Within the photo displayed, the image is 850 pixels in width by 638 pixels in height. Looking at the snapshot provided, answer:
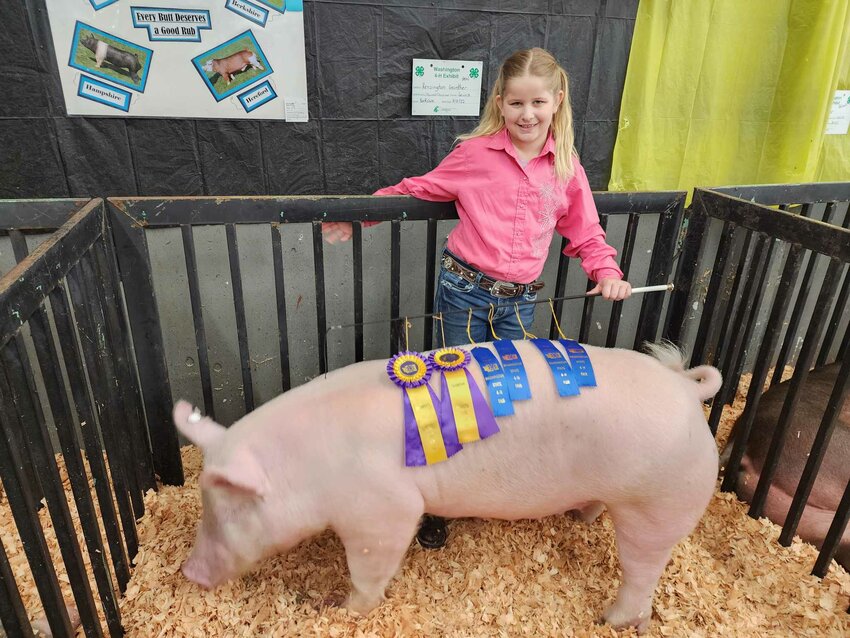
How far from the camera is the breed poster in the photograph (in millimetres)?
2586

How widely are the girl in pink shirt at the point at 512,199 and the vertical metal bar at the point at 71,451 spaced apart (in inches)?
43.9

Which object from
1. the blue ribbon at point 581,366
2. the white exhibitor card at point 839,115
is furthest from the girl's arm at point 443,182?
the white exhibitor card at point 839,115

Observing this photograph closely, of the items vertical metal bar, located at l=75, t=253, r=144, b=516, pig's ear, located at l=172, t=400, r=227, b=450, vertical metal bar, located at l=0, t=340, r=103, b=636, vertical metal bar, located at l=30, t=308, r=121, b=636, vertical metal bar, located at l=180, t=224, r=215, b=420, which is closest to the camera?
vertical metal bar, located at l=0, t=340, r=103, b=636

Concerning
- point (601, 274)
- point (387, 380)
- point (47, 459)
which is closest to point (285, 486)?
point (387, 380)

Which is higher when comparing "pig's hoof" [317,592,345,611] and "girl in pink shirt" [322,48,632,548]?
"girl in pink shirt" [322,48,632,548]

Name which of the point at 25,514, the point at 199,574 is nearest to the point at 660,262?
the point at 199,574

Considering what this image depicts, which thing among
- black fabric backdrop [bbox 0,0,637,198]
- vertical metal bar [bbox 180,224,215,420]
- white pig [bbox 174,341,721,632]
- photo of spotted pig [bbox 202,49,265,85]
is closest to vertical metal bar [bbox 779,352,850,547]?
white pig [bbox 174,341,721,632]

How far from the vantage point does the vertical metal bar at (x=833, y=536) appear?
216 centimetres

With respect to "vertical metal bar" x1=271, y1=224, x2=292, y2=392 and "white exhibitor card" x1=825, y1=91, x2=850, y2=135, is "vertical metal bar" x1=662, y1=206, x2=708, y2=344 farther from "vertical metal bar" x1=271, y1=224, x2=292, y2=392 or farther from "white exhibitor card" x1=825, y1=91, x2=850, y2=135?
"vertical metal bar" x1=271, y1=224, x2=292, y2=392

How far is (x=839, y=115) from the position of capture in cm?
360

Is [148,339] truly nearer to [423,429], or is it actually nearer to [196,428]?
[196,428]

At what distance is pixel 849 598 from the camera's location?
2229mm

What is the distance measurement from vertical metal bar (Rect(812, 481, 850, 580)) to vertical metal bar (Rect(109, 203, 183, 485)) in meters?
2.70

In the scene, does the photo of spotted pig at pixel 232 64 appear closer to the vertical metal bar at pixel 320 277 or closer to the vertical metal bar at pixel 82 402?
the vertical metal bar at pixel 320 277
